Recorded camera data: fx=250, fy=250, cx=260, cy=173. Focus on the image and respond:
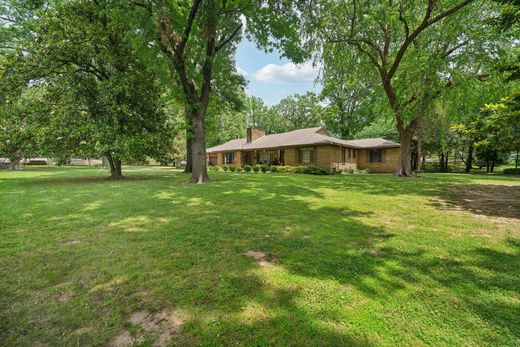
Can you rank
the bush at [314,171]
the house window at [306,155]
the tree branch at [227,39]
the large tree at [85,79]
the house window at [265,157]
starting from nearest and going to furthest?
the large tree at [85,79], the tree branch at [227,39], the bush at [314,171], the house window at [306,155], the house window at [265,157]

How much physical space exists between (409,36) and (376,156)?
1630 cm

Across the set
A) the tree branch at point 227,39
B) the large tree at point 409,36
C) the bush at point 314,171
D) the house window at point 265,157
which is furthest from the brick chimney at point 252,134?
the tree branch at point 227,39

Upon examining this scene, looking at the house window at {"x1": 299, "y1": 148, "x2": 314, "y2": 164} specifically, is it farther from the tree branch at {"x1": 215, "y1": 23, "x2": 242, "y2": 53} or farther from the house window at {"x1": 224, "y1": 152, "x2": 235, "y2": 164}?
the tree branch at {"x1": 215, "y1": 23, "x2": 242, "y2": 53}

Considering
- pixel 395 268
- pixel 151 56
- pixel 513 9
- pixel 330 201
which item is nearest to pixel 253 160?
pixel 151 56

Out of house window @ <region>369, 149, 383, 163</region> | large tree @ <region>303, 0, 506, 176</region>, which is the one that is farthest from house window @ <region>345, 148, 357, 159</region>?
large tree @ <region>303, 0, 506, 176</region>

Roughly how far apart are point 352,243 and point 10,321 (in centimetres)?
454

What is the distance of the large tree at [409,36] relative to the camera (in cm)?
1338

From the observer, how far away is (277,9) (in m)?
12.5

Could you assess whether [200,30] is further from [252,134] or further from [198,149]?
[252,134]

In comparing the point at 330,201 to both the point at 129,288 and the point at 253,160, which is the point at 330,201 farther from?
the point at 253,160

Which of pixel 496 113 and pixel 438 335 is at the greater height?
pixel 496 113

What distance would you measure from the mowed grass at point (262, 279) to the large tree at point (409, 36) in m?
11.4

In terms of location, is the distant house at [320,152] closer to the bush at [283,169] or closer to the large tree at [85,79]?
the bush at [283,169]

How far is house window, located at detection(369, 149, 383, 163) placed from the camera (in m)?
28.9
